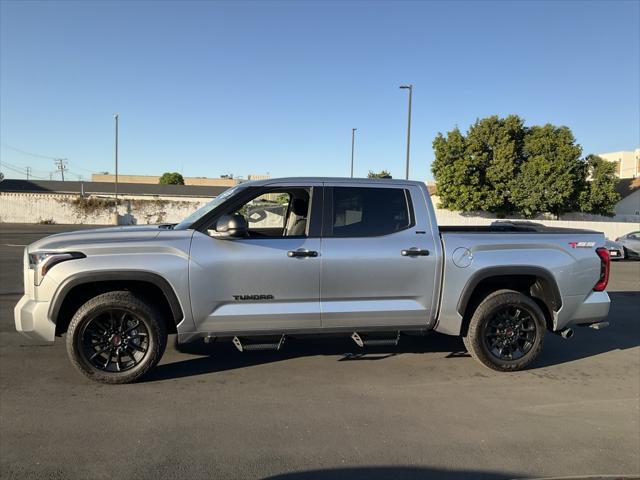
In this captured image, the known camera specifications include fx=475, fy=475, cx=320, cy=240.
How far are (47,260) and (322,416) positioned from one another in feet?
9.34

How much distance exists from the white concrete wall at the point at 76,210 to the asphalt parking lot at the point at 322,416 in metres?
36.2

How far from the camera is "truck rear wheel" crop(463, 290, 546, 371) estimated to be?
16.5 feet

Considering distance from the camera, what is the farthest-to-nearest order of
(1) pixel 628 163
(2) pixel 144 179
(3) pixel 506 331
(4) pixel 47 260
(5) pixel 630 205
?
(2) pixel 144 179, (1) pixel 628 163, (5) pixel 630 205, (3) pixel 506 331, (4) pixel 47 260

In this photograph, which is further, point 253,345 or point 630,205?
point 630,205

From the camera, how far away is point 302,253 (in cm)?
Answer: 458

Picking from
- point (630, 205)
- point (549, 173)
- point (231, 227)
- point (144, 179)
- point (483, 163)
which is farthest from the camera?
point (144, 179)

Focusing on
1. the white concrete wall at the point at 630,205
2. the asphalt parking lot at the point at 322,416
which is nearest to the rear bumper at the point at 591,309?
the asphalt parking lot at the point at 322,416

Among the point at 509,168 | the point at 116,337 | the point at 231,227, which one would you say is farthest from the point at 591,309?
the point at 509,168

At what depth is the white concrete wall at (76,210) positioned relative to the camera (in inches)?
1542

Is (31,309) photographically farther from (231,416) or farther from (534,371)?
(534,371)

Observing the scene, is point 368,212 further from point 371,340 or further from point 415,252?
point 371,340

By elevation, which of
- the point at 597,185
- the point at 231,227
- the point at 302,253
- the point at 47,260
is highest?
the point at 597,185

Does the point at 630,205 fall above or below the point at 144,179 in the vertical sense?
below

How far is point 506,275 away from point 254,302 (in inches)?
105
